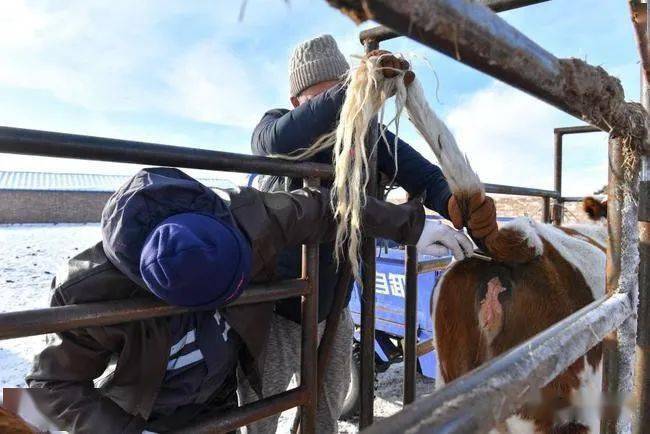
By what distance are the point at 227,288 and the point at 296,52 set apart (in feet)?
3.58

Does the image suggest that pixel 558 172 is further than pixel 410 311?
Yes

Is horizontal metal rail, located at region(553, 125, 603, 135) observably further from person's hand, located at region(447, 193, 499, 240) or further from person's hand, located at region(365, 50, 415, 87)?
person's hand, located at region(365, 50, 415, 87)

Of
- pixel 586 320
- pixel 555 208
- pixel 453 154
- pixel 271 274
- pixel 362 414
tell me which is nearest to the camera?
pixel 586 320

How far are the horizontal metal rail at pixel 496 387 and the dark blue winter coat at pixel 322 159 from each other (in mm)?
890

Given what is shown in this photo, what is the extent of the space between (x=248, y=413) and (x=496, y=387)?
0.95 meters

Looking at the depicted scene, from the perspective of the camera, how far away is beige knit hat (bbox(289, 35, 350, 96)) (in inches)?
69.1

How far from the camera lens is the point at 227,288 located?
3.57 feet

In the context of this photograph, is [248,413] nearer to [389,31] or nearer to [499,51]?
[499,51]

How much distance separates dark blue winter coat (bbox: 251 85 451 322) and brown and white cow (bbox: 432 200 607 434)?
32 cm

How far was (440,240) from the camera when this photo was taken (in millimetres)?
1634

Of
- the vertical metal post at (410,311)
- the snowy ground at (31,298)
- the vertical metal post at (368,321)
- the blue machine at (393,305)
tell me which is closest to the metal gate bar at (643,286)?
the vertical metal post at (368,321)

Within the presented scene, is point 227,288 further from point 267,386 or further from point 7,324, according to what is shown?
point 267,386

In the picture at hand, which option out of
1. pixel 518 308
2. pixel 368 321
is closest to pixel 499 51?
pixel 368 321

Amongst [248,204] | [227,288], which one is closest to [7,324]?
[227,288]
